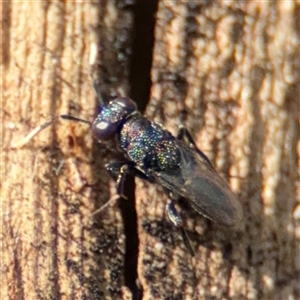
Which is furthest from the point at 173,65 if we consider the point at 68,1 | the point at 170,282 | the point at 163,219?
the point at 170,282

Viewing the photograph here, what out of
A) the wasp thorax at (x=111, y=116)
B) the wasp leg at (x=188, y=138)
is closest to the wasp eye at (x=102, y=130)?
the wasp thorax at (x=111, y=116)

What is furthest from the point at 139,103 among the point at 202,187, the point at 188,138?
the point at 202,187

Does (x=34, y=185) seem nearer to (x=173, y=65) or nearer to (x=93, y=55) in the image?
(x=93, y=55)

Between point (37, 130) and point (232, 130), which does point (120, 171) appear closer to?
point (37, 130)

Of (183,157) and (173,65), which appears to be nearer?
(173,65)

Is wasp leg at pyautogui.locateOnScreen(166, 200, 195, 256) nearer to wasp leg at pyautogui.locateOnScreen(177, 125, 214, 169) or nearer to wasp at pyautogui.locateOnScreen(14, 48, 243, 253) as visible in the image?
wasp at pyautogui.locateOnScreen(14, 48, 243, 253)

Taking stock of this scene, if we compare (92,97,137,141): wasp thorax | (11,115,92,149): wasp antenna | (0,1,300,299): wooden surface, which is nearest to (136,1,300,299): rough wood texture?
(0,1,300,299): wooden surface
